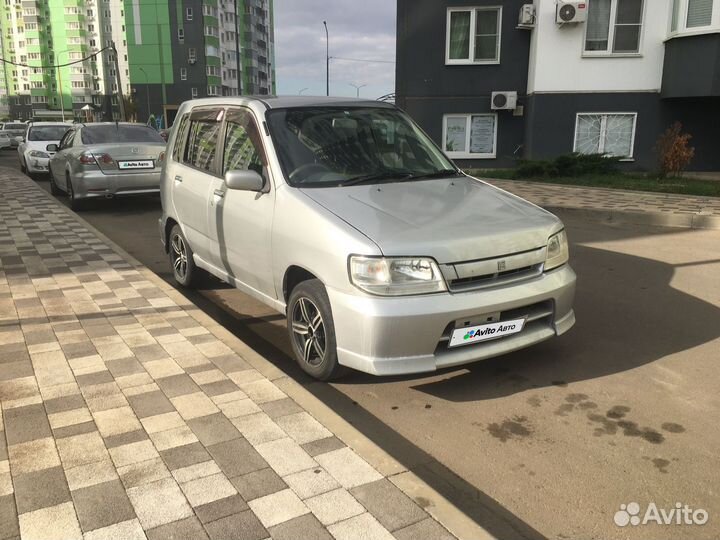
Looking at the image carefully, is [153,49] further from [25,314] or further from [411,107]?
[25,314]

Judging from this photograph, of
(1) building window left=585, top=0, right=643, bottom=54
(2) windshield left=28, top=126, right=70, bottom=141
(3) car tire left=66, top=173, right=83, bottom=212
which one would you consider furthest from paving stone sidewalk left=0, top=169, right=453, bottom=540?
(1) building window left=585, top=0, right=643, bottom=54

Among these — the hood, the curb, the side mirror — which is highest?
the side mirror

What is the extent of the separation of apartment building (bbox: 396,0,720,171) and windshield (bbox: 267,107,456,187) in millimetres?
14872

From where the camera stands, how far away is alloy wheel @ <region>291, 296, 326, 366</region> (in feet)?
13.6

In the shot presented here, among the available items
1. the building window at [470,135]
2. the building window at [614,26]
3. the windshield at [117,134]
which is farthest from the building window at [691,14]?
the windshield at [117,134]

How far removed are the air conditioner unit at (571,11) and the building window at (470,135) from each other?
3542 mm

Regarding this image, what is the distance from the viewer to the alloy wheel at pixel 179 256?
6.43 m

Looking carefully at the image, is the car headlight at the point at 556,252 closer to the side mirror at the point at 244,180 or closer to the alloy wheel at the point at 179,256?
the side mirror at the point at 244,180

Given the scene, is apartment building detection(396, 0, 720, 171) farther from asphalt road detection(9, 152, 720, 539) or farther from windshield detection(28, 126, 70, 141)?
asphalt road detection(9, 152, 720, 539)

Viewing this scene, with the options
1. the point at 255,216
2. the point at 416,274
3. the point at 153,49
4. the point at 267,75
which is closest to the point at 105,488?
the point at 416,274

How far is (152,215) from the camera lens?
39.1ft

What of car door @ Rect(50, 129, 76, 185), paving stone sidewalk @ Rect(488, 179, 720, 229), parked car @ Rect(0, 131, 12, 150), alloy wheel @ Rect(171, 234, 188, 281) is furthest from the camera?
parked car @ Rect(0, 131, 12, 150)

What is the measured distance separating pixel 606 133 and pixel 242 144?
1694 centimetres

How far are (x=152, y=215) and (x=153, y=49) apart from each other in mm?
80711
